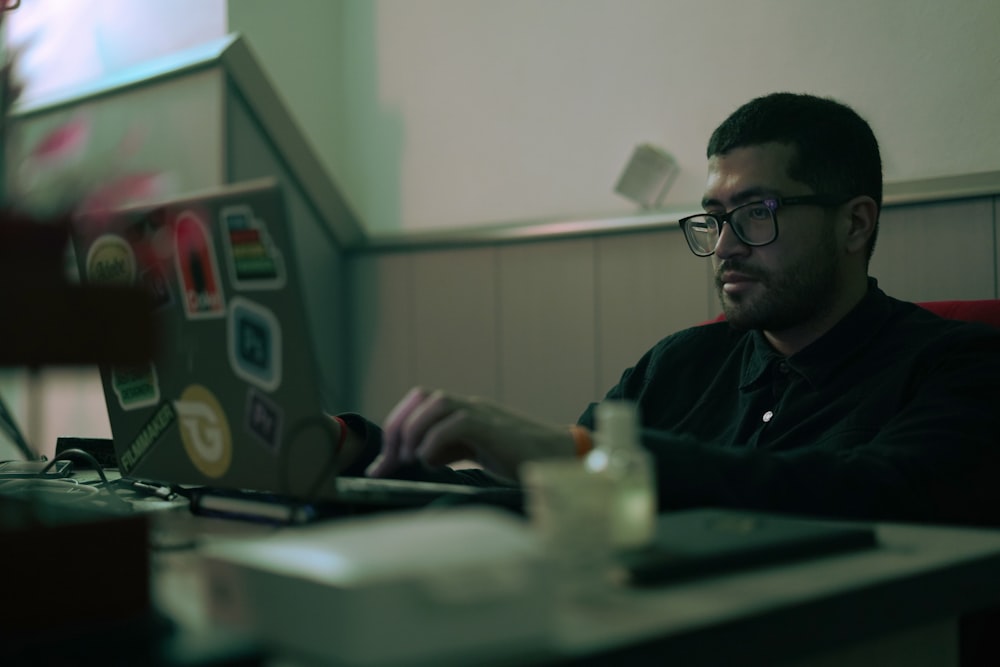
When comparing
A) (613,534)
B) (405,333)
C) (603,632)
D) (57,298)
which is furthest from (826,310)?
(405,333)

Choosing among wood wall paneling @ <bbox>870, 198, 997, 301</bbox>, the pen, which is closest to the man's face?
wood wall paneling @ <bbox>870, 198, 997, 301</bbox>

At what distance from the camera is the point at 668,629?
0.54 meters

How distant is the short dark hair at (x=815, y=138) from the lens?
1559mm

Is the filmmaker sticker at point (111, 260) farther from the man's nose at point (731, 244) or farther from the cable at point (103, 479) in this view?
the man's nose at point (731, 244)

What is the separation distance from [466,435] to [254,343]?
0.69 ft

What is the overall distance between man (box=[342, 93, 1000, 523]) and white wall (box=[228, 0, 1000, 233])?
0.52m

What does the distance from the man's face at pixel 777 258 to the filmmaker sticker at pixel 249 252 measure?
88 cm

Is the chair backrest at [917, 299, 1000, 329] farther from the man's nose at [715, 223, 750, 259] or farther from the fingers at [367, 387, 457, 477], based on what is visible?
the fingers at [367, 387, 457, 477]

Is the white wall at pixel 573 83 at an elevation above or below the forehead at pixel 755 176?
above

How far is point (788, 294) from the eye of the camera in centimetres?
152

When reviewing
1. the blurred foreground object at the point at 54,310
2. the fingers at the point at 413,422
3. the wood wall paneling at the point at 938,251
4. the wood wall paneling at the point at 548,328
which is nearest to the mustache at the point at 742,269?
the wood wall paneling at the point at 938,251

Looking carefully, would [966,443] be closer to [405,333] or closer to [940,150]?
[940,150]

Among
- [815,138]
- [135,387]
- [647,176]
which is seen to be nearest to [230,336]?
[135,387]

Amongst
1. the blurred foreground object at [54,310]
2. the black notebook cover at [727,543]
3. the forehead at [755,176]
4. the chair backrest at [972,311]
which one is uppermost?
the forehead at [755,176]
